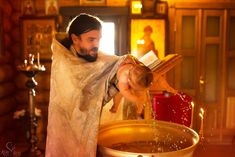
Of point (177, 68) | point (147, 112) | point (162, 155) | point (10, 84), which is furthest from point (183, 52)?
point (162, 155)

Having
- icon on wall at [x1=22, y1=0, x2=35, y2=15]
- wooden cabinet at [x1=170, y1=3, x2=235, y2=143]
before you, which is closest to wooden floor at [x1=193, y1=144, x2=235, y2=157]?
wooden cabinet at [x1=170, y1=3, x2=235, y2=143]

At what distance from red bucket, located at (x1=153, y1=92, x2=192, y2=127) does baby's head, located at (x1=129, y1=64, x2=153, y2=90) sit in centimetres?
249

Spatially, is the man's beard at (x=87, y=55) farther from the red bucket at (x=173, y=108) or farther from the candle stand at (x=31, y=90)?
the candle stand at (x=31, y=90)

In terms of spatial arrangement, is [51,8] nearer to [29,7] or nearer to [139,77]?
[29,7]

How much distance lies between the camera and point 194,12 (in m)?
6.88

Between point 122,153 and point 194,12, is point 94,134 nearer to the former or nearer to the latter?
point 122,153

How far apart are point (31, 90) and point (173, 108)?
281cm

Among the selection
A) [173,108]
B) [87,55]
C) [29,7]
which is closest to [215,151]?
[173,108]

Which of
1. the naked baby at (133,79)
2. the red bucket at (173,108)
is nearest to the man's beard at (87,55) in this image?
the naked baby at (133,79)

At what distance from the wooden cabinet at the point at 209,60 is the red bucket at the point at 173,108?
115 inches

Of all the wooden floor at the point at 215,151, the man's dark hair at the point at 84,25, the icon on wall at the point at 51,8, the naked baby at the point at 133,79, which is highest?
the icon on wall at the point at 51,8

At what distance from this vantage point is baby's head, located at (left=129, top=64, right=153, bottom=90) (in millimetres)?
1522

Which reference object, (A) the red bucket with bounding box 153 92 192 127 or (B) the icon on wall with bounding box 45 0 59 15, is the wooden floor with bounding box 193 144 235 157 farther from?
(B) the icon on wall with bounding box 45 0 59 15

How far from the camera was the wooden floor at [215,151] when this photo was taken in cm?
654
